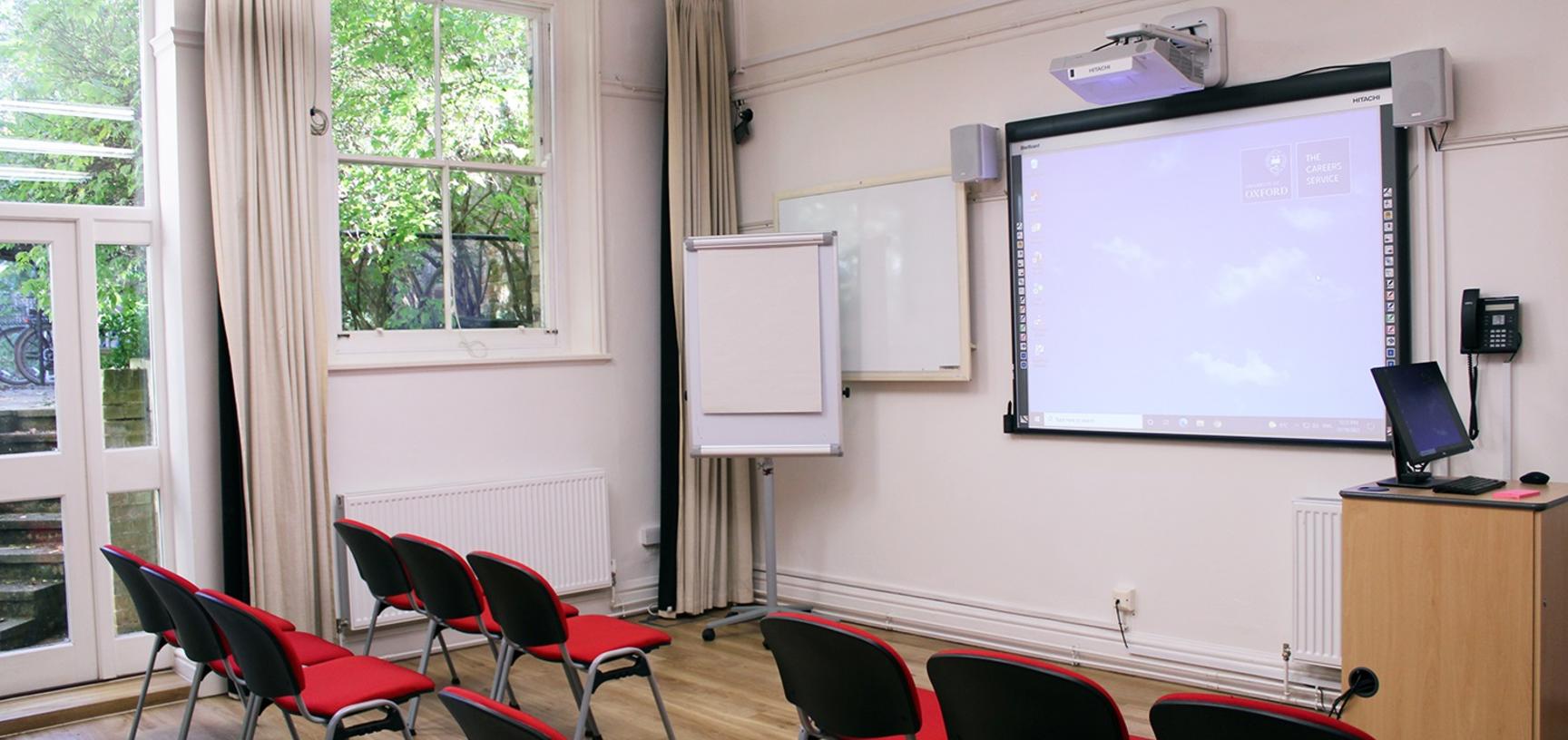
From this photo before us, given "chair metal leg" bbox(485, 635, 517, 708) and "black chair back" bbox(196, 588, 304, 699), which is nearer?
"black chair back" bbox(196, 588, 304, 699)

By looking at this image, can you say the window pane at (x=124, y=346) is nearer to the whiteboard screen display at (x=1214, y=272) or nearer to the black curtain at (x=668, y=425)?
the black curtain at (x=668, y=425)

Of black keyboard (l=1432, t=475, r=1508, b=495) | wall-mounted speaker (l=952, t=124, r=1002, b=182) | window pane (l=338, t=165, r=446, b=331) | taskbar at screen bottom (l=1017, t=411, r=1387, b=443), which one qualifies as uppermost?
wall-mounted speaker (l=952, t=124, r=1002, b=182)

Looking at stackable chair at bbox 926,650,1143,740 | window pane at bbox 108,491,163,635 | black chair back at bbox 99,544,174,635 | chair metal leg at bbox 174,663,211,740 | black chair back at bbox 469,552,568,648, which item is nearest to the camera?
stackable chair at bbox 926,650,1143,740

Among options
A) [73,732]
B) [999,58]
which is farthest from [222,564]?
[999,58]

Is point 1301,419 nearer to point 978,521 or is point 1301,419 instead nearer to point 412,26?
point 978,521

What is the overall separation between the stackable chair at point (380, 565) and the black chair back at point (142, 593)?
66 cm

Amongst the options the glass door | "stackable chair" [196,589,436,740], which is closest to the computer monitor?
"stackable chair" [196,589,436,740]

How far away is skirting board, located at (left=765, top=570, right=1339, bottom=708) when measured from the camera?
14.0 feet

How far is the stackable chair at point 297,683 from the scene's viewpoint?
2951 mm

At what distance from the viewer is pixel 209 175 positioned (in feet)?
15.3

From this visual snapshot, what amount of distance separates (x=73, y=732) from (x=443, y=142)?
9.51 feet

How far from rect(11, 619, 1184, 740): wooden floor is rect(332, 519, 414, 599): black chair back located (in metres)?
0.52

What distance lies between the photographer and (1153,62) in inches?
159

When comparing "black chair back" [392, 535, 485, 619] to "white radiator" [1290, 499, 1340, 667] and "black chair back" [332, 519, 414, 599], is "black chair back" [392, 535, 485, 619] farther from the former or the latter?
"white radiator" [1290, 499, 1340, 667]
